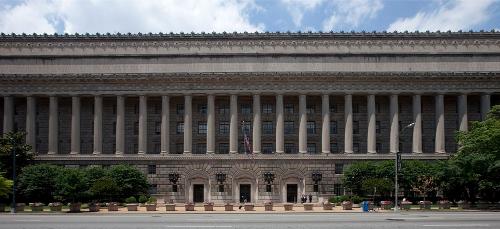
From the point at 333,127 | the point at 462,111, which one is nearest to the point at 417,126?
the point at 462,111

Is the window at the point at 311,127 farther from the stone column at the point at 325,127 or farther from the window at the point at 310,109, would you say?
the stone column at the point at 325,127

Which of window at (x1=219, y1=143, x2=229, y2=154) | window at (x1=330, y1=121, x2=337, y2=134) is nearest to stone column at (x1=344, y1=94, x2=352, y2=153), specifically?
window at (x1=330, y1=121, x2=337, y2=134)

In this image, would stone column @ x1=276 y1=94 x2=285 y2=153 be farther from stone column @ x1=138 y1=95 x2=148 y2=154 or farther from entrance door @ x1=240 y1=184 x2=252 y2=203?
stone column @ x1=138 y1=95 x2=148 y2=154

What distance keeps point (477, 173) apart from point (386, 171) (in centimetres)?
1072

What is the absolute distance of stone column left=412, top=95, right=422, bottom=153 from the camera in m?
78.4

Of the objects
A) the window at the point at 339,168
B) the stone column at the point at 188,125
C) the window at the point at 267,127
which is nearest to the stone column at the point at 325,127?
the window at the point at 339,168

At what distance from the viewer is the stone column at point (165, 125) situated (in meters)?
79.2

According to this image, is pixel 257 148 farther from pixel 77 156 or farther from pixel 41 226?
pixel 41 226

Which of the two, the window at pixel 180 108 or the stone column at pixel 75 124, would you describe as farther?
the window at pixel 180 108

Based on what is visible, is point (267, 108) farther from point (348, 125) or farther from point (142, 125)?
point (142, 125)

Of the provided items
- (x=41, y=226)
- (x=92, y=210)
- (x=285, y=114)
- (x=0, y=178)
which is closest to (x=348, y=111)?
(x=285, y=114)

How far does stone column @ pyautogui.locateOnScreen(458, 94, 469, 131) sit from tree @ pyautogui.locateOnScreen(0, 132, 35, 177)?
195 ft

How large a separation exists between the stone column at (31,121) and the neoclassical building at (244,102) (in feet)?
0.64

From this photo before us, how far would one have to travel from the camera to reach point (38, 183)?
224 feet
